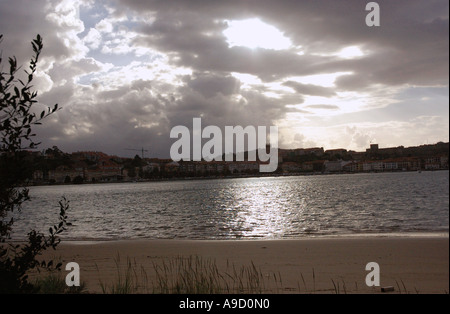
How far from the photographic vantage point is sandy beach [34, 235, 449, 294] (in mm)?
9188

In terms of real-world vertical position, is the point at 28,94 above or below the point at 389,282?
above

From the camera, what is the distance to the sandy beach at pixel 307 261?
9.19 meters

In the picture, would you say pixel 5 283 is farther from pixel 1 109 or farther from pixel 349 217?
pixel 349 217

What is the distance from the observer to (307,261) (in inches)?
499

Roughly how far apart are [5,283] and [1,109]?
2421 millimetres

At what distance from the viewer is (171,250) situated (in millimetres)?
16234

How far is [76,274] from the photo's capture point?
9.05 m

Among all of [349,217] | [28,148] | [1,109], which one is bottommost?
[349,217]
